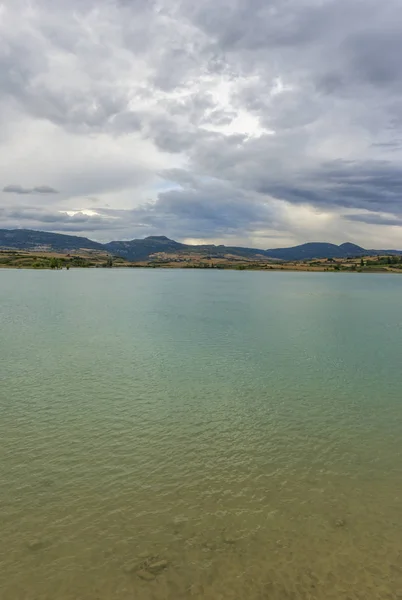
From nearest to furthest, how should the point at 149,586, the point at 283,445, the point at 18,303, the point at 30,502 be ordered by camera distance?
the point at 149,586
the point at 30,502
the point at 283,445
the point at 18,303

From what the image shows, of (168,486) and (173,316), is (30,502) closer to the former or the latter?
(168,486)

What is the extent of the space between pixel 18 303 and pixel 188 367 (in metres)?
69.7

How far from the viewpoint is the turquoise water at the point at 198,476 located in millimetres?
14883

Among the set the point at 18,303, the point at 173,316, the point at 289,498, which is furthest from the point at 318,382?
the point at 18,303

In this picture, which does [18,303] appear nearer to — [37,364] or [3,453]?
[37,364]

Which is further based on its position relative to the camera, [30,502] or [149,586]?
[30,502]

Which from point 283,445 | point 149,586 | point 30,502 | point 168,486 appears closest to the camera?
point 149,586

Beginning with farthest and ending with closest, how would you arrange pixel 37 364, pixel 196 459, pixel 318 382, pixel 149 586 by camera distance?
pixel 37 364
pixel 318 382
pixel 196 459
pixel 149 586

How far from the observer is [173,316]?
263ft

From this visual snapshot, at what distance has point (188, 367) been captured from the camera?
4294cm

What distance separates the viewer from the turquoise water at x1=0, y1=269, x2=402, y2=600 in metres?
14.9

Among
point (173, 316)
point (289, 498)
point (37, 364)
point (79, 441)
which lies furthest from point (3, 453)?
point (173, 316)

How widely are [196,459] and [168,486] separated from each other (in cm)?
306

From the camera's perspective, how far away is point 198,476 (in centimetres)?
2148
